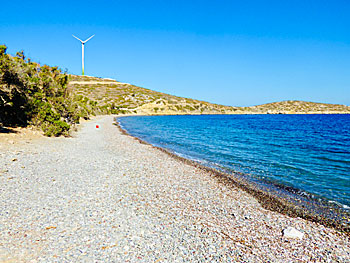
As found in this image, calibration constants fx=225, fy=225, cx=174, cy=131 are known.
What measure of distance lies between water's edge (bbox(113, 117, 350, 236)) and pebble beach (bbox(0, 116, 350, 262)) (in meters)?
0.55

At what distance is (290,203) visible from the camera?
10078 mm

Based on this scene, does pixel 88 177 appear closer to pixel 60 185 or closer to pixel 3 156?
pixel 60 185

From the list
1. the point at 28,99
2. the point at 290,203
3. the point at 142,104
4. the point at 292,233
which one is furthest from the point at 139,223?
the point at 142,104

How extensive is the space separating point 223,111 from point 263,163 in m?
153

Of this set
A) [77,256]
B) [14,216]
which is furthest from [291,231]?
[14,216]

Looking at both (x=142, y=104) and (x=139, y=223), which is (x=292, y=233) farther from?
(x=142, y=104)

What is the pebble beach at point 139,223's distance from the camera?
5609 millimetres

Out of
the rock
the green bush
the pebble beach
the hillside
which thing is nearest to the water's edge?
the pebble beach

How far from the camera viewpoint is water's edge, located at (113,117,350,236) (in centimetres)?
857

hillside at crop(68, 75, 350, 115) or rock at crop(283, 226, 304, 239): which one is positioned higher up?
hillside at crop(68, 75, 350, 115)

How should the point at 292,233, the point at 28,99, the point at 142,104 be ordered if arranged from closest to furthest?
the point at 292,233, the point at 28,99, the point at 142,104

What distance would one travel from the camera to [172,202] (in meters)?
8.91

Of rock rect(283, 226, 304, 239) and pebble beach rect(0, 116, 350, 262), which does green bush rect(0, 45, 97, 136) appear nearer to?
pebble beach rect(0, 116, 350, 262)

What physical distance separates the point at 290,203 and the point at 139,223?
22.9ft
